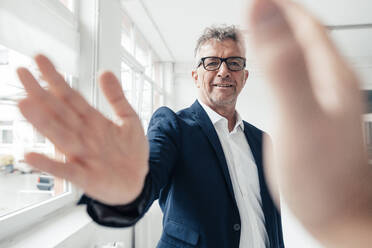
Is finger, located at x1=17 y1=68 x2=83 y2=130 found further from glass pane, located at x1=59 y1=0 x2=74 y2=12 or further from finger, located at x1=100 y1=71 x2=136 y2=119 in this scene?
glass pane, located at x1=59 y1=0 x2=74 y2=12

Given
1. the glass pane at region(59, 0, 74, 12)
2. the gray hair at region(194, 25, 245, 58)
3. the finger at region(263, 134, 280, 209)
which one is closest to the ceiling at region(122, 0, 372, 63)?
the glass pane at region(59, 0, 74, 12)

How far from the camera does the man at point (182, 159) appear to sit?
29 cm

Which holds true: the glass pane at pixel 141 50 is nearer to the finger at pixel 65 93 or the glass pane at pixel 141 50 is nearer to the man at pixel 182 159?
the man at pixel 182 159

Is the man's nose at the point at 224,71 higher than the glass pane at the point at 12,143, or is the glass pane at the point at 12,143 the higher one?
the man's nose at the point at 224,71

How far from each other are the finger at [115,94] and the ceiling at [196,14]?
2.04 meters

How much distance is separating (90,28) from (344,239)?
4.97ft

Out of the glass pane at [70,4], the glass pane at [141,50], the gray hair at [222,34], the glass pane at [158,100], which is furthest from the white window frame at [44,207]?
the glass pane at [158,100]

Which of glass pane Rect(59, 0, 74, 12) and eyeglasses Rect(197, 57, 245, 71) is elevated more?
glass pane Rect(59, 0, 74, 12)

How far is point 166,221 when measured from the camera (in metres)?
0.68

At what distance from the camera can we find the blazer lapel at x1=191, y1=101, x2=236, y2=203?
27.2 inches

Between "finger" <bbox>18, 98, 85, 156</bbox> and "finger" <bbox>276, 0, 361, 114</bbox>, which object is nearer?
"finger" <bbox>276, 0, 361, 114</bbox>

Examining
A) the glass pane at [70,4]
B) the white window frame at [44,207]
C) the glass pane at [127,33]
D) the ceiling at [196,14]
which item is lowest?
the white window frame at [44,207]

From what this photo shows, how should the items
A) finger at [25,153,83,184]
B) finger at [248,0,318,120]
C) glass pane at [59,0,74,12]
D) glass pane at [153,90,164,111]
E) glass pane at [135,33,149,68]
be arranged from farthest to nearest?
glass pane at [153,90,164,111]
glass pane at [135,33,149,68]
glass pane at [59,0,74,12]
finger at [25,153,83,184]
finger at [248,0,318,120]

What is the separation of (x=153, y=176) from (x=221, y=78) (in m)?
0.55
